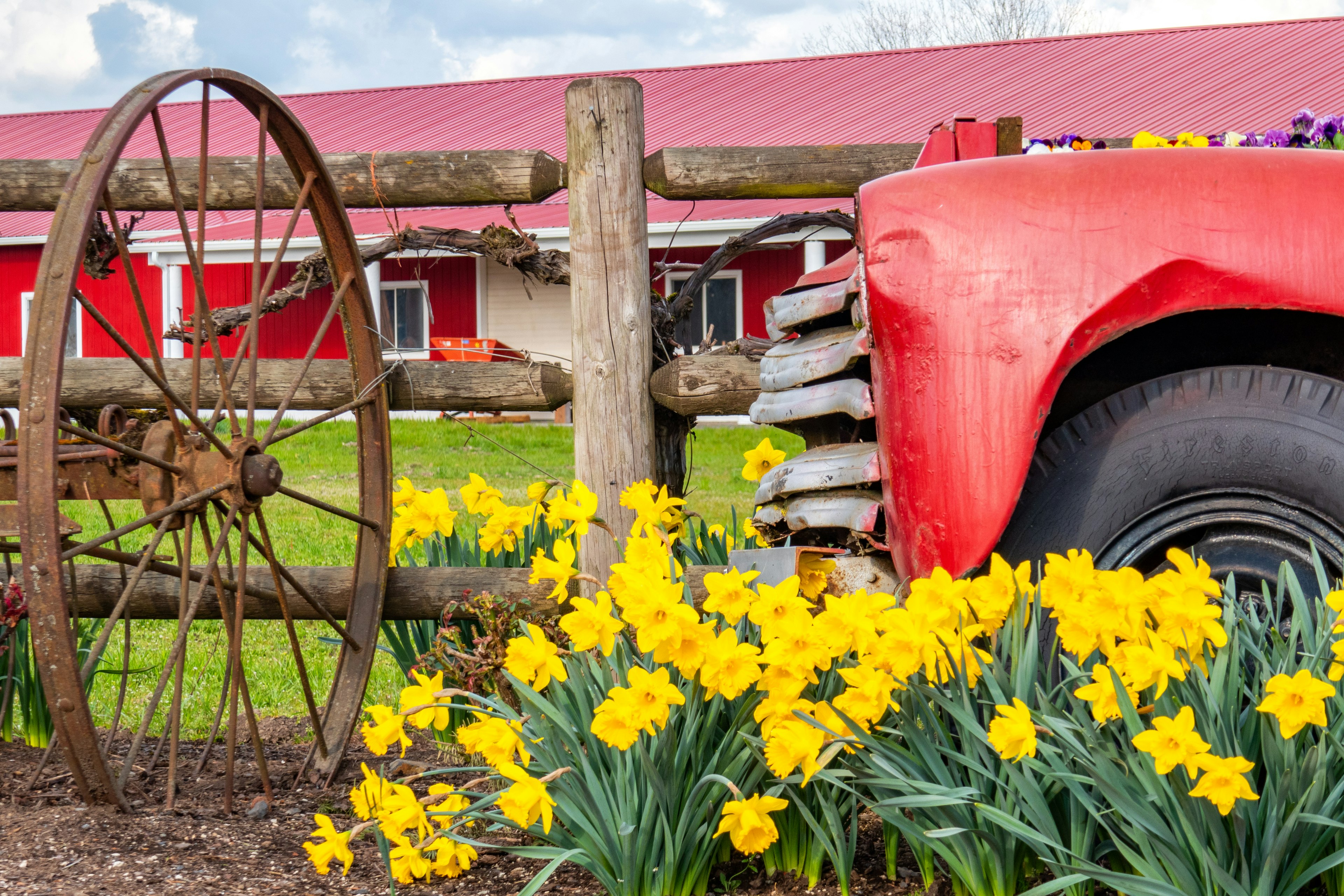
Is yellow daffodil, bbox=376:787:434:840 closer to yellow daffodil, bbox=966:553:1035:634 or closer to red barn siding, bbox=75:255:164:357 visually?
yellow daffodil, bbox=966:553:1035:634

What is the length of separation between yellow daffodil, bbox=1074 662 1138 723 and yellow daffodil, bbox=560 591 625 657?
29.0 inches

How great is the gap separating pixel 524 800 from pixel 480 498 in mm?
1460

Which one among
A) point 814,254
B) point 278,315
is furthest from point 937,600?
point 278,315

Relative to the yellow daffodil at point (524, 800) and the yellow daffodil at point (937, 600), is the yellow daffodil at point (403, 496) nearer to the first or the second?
the yellow daffodil at point (524, 800)

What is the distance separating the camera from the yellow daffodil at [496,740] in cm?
191

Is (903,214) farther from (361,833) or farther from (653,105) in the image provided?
(653,105)

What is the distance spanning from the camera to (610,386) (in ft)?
10.7

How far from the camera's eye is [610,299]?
3266 millimetres

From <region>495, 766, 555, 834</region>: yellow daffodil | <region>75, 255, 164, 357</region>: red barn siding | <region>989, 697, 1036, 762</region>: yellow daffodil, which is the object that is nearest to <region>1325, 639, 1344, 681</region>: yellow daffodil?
<region>989, 697, 1036, 762</region>: yellow daffodil

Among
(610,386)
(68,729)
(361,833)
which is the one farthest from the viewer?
(610,386)

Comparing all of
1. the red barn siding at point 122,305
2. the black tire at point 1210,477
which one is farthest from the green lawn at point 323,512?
the red barn siding at point 122,305

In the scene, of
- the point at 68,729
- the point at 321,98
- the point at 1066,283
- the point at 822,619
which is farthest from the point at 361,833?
the point at 321,98

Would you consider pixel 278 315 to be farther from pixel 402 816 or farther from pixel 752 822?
pixel 752 822

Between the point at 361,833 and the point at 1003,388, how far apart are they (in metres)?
1.58
